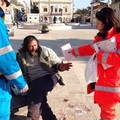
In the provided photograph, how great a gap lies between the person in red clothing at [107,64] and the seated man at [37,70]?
73cm

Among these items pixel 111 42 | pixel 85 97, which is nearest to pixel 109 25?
pixel 111 42

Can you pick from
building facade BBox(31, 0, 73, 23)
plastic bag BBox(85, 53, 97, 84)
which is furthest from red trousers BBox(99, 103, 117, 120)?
building facade BBox(31, 0, 73, 23)

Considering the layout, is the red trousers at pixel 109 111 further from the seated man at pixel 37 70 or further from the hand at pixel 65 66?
the seated man at pixel 37 70

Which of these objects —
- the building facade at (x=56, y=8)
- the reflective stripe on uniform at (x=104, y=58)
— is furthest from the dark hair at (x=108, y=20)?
the building facade at (x=56, y=8)

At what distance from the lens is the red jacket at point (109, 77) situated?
10.0ft

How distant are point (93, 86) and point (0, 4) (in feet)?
4.57

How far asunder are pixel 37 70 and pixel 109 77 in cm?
110

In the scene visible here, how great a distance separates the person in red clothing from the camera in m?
3.08

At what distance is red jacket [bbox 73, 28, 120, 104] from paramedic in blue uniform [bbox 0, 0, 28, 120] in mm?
925

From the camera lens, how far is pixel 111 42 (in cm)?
306

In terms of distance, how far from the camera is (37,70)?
3957 millimetres

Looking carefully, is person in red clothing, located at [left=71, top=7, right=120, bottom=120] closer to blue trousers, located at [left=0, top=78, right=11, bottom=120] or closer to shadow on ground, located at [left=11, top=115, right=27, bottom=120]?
blue trousers, located at [left=0, top=78, right=11, bottom=120]

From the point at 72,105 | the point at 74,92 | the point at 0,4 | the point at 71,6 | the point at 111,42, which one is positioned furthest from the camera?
the point at 71,6

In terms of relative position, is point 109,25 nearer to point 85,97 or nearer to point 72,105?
point 72,105
